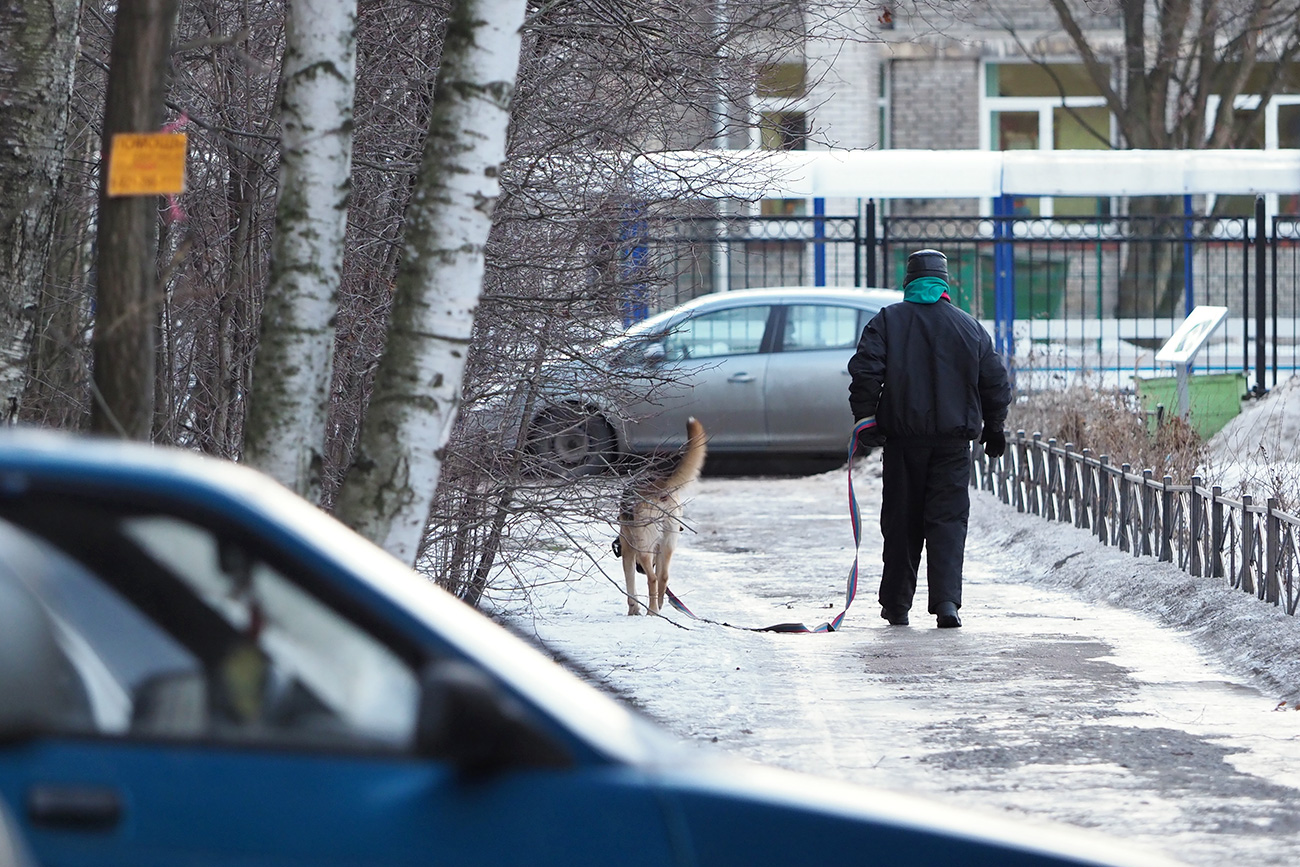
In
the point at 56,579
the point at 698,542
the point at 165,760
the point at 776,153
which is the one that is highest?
the point at 776,153

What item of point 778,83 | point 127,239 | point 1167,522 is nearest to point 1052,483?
point 1167,522

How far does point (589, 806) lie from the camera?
8.16 ft

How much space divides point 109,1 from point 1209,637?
5.49m

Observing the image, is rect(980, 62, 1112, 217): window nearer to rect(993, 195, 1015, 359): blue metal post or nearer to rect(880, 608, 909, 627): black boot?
rect(993, 195, 1015, 359): blue metal post

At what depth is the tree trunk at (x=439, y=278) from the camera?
5.27 m

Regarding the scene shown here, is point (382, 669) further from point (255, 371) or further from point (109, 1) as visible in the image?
point (109, 1)

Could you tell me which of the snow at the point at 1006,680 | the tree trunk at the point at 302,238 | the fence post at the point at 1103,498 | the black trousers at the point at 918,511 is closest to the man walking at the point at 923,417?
the black trousers at the point at 918,511

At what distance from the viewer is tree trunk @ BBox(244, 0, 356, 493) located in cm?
532

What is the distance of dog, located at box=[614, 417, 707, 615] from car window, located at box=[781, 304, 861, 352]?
5.74 meters

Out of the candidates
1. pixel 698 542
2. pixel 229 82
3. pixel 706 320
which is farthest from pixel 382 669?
pixel 706 320

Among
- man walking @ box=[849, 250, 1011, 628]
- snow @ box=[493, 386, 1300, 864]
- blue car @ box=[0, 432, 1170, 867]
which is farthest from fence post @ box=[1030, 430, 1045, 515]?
blue car @ box=[0, 432, 1170, 867]

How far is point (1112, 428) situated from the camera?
12031mm

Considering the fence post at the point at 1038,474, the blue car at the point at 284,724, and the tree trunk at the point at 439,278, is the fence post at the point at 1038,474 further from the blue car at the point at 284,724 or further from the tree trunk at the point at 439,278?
the blue car at the point at 284,724

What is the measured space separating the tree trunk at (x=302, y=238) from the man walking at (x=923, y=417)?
384 centimetres
